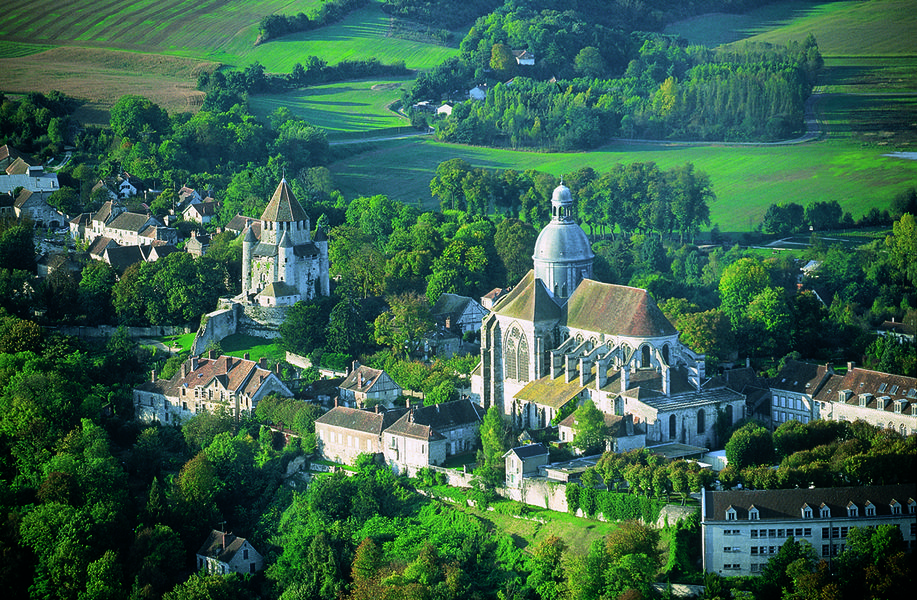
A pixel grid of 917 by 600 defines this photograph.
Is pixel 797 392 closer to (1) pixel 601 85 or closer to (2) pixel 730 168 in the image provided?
(2) pixel 730 168

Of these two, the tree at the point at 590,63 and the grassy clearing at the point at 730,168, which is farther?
the tree at the point at 590,63

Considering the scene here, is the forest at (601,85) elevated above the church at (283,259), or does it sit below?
above

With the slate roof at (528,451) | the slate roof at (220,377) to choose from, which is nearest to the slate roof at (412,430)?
the slate roof at (528,451)

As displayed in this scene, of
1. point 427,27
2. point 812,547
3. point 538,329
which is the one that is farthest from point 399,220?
point 427,27

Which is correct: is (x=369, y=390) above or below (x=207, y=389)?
above

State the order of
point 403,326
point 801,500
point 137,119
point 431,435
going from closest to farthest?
1. point 801,500
2. point 431,435
3. point 403,326
4. point 137,119

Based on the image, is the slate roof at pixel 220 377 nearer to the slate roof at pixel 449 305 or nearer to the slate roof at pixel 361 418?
the slate roof at pixel 361 418

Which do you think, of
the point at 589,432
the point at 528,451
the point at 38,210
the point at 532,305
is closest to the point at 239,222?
the point at 38,210

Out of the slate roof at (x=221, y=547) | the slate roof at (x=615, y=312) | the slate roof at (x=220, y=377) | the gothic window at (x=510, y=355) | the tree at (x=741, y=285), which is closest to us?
the slate roof at (x=221, y=547)
